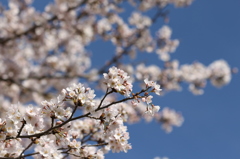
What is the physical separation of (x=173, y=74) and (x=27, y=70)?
23.1ft

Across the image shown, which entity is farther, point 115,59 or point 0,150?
point 115,59

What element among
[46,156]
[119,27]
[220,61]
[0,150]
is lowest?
[46,156]

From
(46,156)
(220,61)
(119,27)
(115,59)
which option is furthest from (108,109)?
(220,61)

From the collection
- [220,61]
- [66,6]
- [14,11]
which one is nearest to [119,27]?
[66,6]

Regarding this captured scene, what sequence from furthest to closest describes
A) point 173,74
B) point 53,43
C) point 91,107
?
1. point 173,74
2. point 53,43
3. point 91,107

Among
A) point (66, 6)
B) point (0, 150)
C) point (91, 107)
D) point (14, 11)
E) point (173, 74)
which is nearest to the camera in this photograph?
point (91, 107)

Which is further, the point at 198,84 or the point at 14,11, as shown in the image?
the point at 198,84

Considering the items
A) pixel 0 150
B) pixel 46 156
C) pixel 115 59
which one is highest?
pixel 115 59

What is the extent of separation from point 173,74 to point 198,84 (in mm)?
1454

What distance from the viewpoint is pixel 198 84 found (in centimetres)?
1555

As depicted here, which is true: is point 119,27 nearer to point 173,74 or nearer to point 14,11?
point 173,74

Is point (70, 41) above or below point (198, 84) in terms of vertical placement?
above

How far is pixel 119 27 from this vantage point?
14031 mm

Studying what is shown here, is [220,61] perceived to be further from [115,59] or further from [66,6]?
[66,6]
